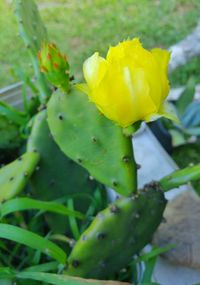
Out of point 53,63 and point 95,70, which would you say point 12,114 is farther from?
point 95,70

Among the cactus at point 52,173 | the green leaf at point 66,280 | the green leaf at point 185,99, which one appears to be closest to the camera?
the green leaf at point 66,280

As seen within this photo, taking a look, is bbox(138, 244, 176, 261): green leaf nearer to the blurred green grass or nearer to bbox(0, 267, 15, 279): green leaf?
bbox(0, 267, 15, 279): green leaf

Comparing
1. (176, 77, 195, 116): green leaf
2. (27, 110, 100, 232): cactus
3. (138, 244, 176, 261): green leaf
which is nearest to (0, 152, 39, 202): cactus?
(27, 110, 100, 232): cactus

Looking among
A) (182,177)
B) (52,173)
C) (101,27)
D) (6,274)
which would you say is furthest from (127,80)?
(101,27)

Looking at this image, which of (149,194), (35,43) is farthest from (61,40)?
(149,194)

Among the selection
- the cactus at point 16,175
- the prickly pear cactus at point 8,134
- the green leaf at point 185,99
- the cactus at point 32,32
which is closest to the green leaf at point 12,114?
the prickly pear cactus at point 8,134

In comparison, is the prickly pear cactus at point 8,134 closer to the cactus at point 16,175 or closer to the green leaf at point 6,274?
the cactus at point 16,175
